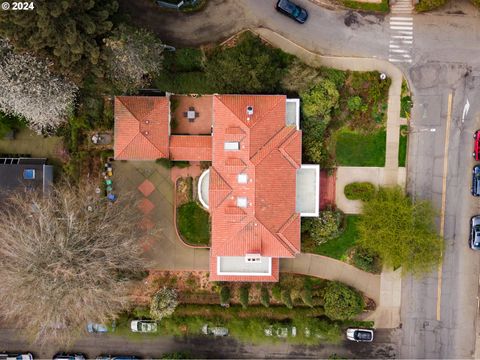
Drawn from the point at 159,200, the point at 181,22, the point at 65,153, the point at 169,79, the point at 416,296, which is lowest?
the point at 416,296

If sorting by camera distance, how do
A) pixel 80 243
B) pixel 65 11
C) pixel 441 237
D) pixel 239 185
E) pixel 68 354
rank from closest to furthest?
pixel 65 11 → pixel 80 243 → pixel 239 185 → pixel 441 237 → pixel 68 354

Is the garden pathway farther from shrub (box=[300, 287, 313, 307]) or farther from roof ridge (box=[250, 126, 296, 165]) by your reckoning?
shrub (box=[300, 287, 313, 307])

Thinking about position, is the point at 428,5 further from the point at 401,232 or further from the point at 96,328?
the point at 96,328

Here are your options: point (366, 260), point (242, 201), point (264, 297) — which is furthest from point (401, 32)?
point (264, 297)

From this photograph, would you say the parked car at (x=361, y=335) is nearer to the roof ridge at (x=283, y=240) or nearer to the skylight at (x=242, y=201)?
the roof ridge at (x=283, y=240)

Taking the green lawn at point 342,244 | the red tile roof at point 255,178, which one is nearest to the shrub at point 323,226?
the green lawn at point 342,244

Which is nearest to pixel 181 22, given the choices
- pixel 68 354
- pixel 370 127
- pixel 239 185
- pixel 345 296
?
pixel 239 185

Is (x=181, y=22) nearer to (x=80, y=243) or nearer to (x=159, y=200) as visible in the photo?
(x=159, y=200)

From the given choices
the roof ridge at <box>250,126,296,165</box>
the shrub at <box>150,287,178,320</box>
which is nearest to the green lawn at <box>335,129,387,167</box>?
the roof ridge at <box>250,126,296,165</box>
